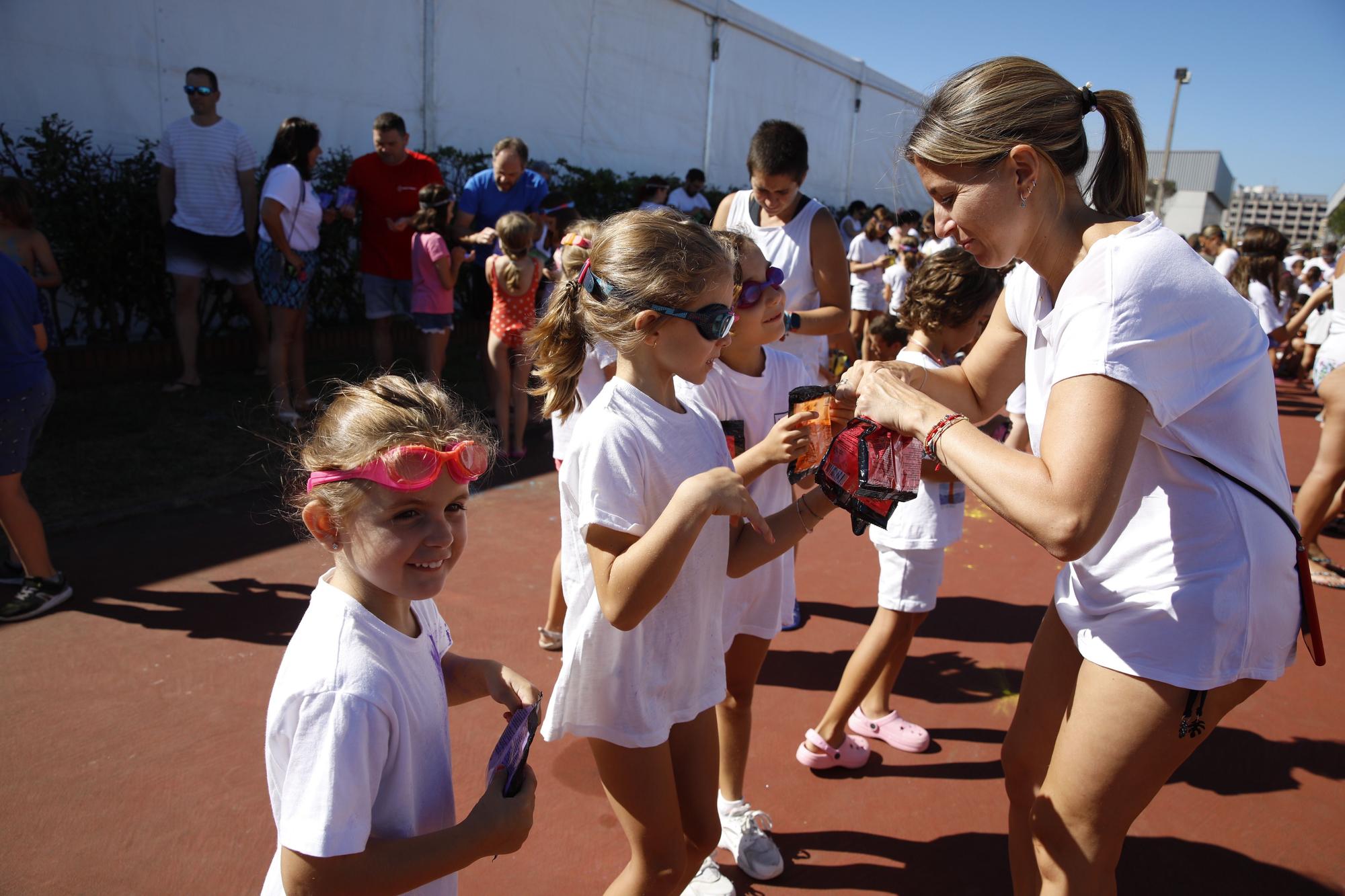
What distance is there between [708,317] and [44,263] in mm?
5365

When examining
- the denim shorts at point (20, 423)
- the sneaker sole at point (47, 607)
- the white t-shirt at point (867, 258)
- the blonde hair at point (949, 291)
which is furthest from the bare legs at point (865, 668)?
the white t-shirt at point (867, 258)

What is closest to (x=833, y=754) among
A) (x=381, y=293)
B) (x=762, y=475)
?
(x=762, y=475)

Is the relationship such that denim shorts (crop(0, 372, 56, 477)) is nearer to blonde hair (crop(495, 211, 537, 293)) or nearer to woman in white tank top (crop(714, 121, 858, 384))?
blonde hair (crop(495, 211, 537, 293))

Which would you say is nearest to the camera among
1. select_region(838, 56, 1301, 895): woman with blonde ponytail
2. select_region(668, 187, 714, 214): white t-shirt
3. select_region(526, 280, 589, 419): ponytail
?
select_region(838, 56, 1301, 895): woman with blonde ponytail

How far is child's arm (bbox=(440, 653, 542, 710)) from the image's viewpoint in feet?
5.38

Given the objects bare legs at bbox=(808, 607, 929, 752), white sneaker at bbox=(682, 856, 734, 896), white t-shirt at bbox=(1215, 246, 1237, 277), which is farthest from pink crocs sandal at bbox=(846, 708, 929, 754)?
white t-shirt at bbox=(1215, 246, 1237, 277)

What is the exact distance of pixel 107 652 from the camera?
3.68m

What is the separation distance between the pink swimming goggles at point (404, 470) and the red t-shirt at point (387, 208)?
251 inches

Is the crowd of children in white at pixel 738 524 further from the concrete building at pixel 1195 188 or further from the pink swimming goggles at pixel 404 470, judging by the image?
the concrete building at pixel 1195 188

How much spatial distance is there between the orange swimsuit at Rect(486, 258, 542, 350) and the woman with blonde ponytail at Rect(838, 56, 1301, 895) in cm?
474

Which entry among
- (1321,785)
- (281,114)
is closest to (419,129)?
(281,114)

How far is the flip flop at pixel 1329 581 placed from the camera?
17.2ft

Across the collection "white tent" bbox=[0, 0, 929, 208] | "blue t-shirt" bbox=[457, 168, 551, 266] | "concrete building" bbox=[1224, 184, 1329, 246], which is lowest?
"blue t-shirt" bbox=[457, 168, 551, 266]

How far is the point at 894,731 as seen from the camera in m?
3.38
